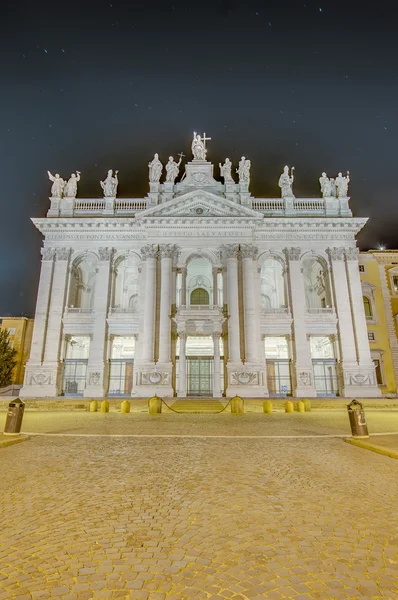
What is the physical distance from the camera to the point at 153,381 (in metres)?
29.2

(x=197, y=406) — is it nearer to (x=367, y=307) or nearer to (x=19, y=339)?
(x=367, y=307)

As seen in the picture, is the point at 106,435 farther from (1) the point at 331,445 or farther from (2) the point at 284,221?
(2) the point at 284,221

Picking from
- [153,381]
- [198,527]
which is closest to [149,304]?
[153,381]

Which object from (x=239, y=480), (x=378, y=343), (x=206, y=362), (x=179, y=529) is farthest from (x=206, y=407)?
(x=378, y=343)

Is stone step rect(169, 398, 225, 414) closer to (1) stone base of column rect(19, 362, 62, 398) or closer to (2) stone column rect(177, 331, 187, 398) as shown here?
(2) stone column rect(177, 331, 187, 398)

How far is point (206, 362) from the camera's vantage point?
103 feet

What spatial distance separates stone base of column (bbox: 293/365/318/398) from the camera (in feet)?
97.7

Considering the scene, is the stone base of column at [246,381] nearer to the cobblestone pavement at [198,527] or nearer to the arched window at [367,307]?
the arched window at [367,307]

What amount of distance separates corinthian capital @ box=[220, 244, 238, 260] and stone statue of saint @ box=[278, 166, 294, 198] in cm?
794

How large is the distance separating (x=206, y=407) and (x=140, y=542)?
1846 centimetres

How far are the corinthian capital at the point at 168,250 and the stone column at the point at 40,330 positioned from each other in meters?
10.1

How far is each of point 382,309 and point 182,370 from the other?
20810 millimetres

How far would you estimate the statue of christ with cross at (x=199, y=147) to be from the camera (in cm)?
3641

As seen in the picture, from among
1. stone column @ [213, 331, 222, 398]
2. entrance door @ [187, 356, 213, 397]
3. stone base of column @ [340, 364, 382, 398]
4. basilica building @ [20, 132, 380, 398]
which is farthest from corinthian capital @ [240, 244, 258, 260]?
stone base of column @ [340, 364, 382, 398]
